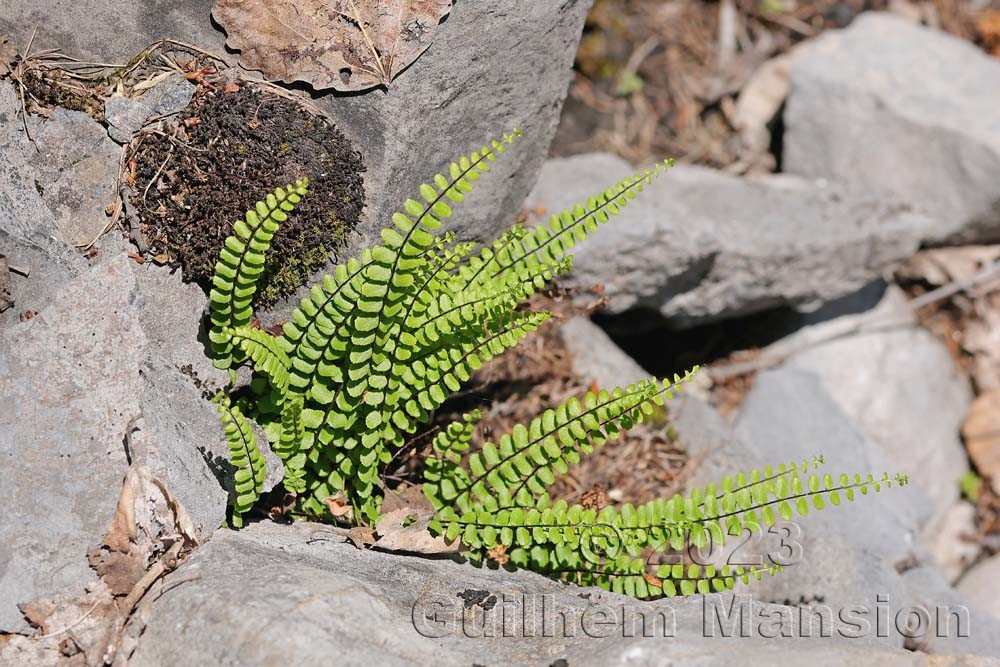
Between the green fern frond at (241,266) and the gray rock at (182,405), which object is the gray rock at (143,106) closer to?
the gray rock at (182,405)

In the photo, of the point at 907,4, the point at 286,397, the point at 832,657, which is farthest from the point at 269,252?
the point at 907,4

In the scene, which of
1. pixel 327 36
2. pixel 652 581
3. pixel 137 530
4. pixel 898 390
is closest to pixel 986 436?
pixel 898 390

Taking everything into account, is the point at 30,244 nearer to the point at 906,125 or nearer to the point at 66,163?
the point at 66,163

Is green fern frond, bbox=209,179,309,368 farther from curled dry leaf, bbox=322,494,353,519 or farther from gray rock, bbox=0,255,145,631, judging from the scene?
curled dry leaf, bbox=322,494,353,519

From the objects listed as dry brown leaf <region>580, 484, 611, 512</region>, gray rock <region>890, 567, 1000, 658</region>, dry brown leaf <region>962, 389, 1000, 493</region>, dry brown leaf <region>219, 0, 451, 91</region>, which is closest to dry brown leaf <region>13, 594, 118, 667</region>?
dry brown leaf <region>580, 484, 611, 512</region>

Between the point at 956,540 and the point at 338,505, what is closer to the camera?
the point at 338,505

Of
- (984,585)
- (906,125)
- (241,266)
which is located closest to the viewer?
(241,266)
